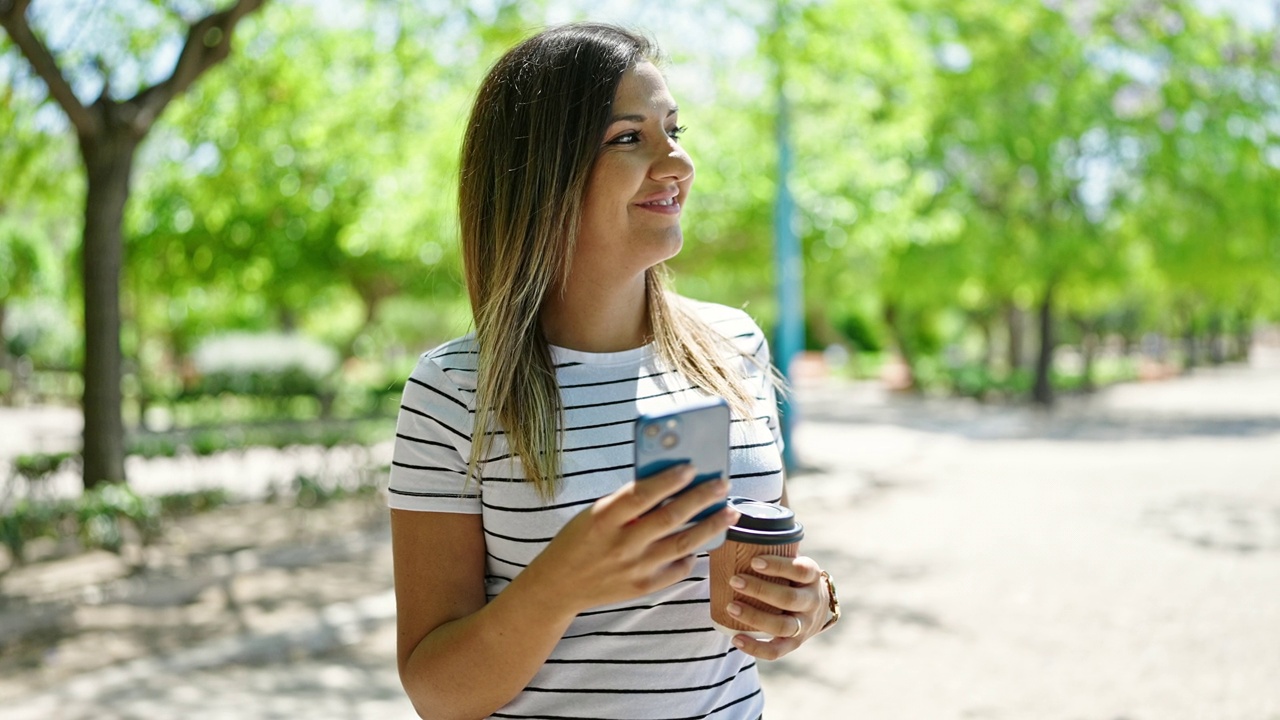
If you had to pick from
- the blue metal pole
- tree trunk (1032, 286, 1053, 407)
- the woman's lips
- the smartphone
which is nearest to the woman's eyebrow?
the woman's lips

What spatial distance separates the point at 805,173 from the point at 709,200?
1149 millimetres

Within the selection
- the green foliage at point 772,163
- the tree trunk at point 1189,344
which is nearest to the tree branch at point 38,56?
the green foliage at point 772,163

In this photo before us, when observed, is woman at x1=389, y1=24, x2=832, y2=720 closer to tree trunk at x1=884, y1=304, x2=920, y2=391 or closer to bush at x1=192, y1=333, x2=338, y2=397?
bush at x1=192, y1=333, x2=338, y2=397

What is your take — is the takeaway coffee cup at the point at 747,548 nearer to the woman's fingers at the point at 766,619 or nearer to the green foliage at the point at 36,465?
the woman's fingers at the point at 766,619

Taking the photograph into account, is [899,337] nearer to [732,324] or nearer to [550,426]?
[732,324]

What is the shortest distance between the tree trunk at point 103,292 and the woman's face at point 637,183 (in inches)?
298

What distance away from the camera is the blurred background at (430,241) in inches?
273

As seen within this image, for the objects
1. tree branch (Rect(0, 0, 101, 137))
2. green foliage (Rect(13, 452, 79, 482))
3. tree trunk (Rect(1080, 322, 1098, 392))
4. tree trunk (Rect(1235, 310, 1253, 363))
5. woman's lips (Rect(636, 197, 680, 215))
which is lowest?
tree trunk (Rect(1235, 310, 1253, 363))

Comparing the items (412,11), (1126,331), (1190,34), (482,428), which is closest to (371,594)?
(412,11)

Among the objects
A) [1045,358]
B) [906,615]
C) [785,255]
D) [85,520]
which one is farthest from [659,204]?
[1045,358]

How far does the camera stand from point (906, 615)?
23.8 feet

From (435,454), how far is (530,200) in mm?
388

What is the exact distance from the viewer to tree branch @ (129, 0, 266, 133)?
26.7 feet

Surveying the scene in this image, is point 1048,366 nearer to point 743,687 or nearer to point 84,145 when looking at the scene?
point 84,145
